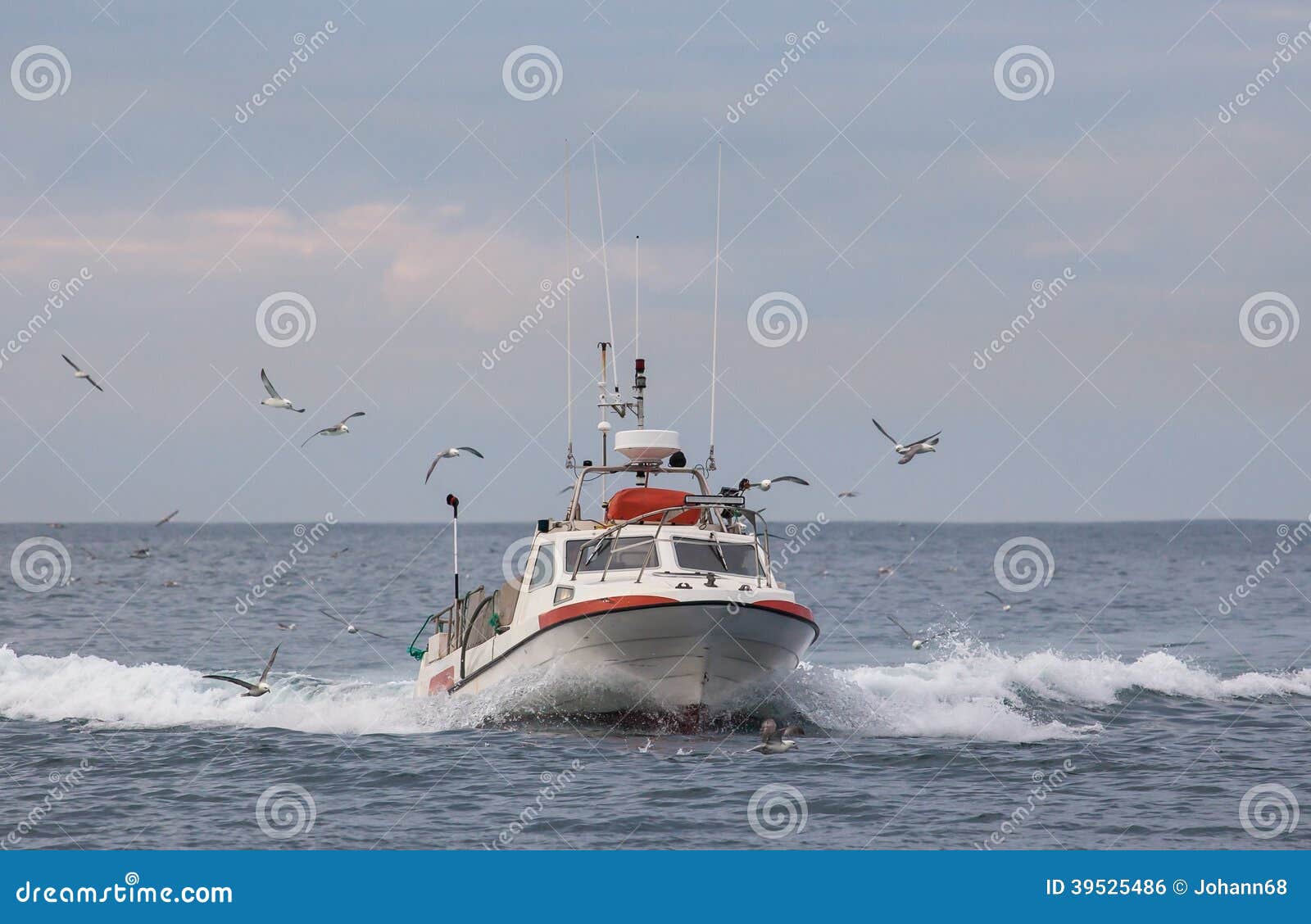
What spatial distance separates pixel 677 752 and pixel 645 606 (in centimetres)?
181

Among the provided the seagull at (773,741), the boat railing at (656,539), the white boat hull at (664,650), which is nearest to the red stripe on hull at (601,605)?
the white boat hull at (664,650)

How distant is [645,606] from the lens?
1728 cm

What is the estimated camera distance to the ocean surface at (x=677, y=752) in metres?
13.6

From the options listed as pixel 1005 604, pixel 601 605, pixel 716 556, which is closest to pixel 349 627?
pixel 716 556

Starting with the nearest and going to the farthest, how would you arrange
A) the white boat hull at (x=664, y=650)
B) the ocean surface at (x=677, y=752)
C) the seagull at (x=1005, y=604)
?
the ocean surface at (x=677, y=752) < the white boat hull at (x=664, y=650) < the seagull at (x=1005, y=604)

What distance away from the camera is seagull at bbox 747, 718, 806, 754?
1714cm

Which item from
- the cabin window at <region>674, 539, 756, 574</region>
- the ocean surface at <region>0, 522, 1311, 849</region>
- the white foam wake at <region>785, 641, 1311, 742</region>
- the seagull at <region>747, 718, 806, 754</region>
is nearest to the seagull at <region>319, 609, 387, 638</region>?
the ocean surface at <region>0, 522, 1311, 849</region>

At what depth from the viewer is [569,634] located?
1777cm

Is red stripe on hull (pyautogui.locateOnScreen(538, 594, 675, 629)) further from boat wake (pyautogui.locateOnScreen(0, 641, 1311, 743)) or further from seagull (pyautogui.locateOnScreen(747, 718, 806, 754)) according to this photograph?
seagull (pyautogui.locateOnScreen(747, 718, 806, 754))

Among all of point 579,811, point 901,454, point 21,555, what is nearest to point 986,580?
point 901,454

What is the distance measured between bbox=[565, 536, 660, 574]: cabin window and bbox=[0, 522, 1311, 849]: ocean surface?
5.44 ft

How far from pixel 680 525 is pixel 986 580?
160 ft

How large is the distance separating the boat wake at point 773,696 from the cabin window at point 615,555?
1.64 meters

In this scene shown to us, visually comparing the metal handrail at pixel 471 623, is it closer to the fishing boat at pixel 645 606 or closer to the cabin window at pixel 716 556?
the fishing boat at pixel 645 606
